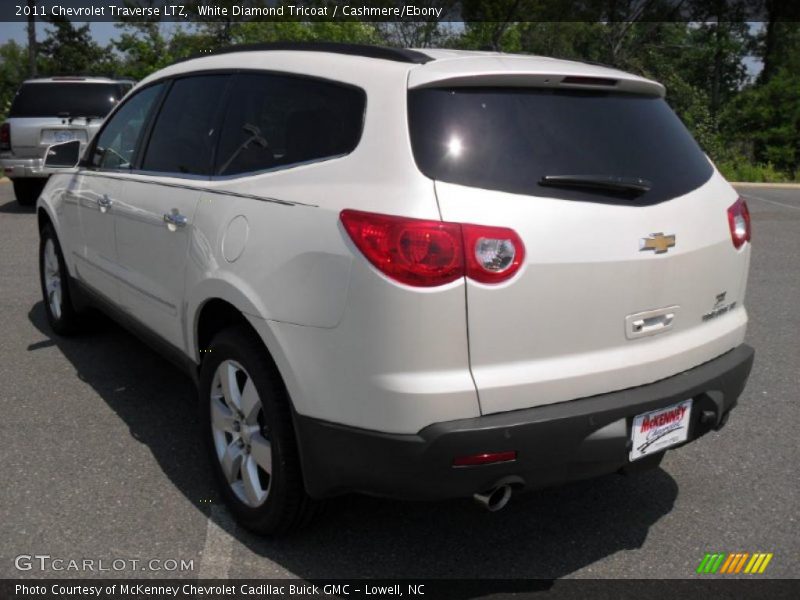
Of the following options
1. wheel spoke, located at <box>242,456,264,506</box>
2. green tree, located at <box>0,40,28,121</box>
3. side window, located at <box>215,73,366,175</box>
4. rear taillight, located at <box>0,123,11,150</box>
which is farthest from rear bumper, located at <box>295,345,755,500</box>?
green tree, located at <box>0,40,28,121</box>

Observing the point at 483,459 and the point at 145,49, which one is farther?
the point at 145,49

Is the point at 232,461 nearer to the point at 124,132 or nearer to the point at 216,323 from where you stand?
the point at 216,323

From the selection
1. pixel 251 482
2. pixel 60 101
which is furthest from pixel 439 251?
pixel 60 101

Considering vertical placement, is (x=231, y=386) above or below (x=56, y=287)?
above

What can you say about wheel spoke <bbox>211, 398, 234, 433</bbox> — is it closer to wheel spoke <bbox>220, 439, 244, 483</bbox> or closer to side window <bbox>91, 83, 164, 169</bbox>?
wheel spoke <bbox>220, 439, 244, 483</bbox>

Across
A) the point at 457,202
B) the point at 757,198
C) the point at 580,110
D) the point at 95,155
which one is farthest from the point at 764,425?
the point at 757,198

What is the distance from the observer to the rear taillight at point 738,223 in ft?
10.2

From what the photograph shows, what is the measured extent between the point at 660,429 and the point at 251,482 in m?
1.47

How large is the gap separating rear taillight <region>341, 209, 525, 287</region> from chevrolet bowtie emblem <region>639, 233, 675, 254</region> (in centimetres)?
49

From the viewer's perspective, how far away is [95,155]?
190 inches

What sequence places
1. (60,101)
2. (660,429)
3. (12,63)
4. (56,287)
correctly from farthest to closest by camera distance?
(12,63)
(60,101)
(56,287)
(660,429)

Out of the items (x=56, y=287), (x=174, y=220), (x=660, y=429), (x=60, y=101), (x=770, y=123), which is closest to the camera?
(x=660, y=429)

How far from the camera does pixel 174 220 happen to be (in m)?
3.49

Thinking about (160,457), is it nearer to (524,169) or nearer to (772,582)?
(524,169)
